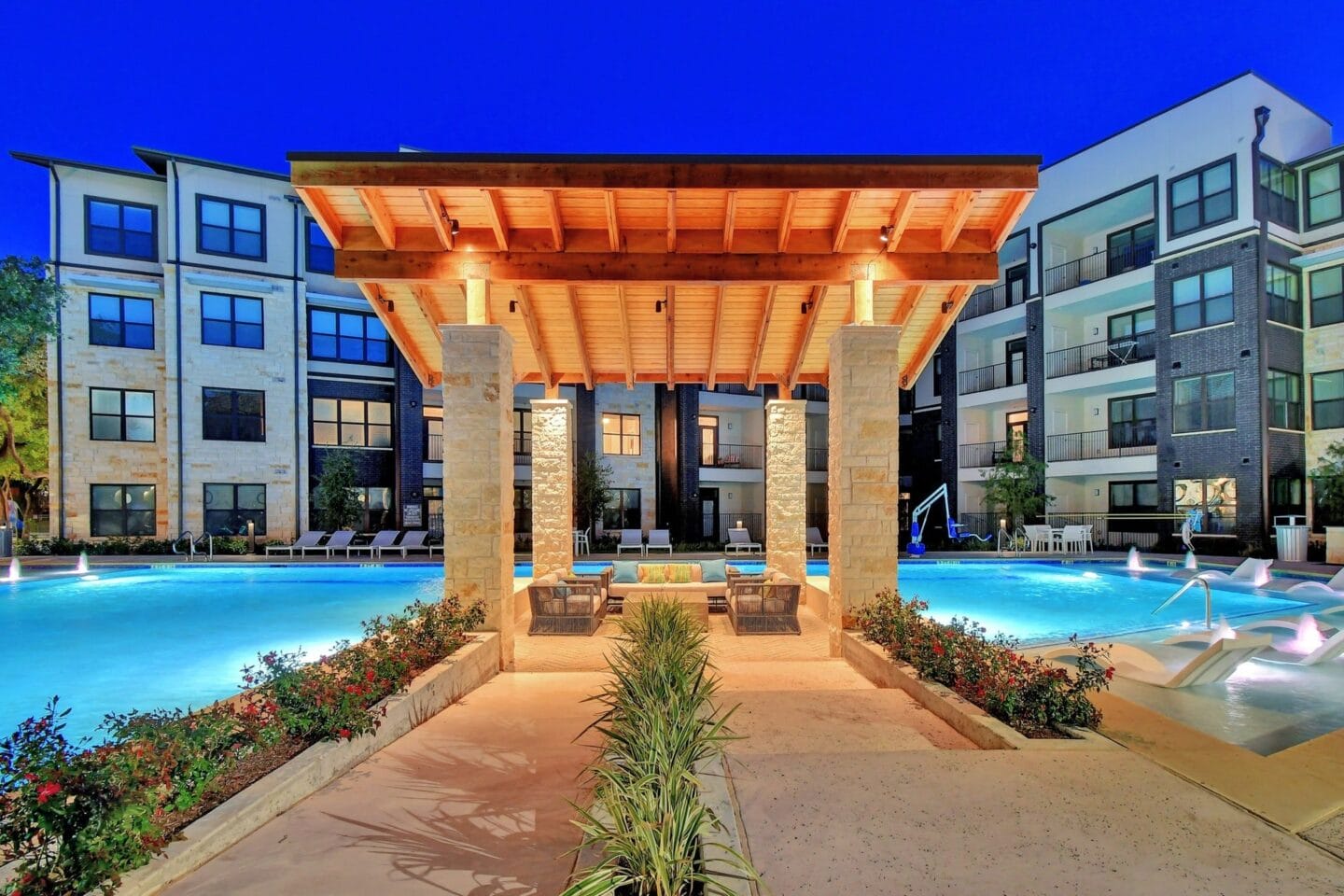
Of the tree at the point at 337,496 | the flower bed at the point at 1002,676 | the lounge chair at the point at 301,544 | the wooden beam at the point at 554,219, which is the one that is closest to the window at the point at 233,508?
the lounge chair at the point at 301,544

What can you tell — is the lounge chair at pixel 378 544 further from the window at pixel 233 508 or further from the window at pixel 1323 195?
the window at pixel 1323 195

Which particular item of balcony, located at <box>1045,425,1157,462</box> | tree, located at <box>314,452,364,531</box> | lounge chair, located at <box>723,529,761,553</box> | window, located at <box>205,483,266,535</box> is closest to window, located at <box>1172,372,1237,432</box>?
balcony, located at <box>1045,425,1157,462</box>

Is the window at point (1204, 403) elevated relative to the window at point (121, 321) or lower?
lower

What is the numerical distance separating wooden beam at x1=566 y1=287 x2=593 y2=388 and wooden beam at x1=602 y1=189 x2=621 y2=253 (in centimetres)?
187

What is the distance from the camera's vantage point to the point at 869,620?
23.9 ft

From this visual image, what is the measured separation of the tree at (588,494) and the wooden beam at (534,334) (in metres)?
9.22

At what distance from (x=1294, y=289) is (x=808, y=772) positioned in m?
23.0

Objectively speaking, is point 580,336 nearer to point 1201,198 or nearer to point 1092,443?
point 1201,198

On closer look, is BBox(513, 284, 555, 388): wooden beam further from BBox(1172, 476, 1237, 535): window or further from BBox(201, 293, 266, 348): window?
BBox(1172, 476, 1237, 535): window

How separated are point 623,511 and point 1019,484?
13.0 meters

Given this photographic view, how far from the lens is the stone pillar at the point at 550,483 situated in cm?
1240

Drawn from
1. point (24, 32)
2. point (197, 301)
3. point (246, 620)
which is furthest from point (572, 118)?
point (246, 620)

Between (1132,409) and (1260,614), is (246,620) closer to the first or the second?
(1260,614)

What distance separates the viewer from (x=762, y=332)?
10305 mm
